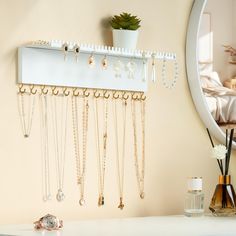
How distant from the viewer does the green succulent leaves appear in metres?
2.04

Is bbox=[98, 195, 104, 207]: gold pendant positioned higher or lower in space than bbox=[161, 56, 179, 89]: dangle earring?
lower

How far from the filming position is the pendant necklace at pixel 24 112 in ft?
6.25

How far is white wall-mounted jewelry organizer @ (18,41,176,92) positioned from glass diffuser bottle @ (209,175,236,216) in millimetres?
377

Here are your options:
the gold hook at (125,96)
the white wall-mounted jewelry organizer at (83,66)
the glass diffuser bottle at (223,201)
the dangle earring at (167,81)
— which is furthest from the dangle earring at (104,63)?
the glass diffuser bottle at (223,201)

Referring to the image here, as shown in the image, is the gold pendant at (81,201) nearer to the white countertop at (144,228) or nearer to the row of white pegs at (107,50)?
the white countertop at (144,228)

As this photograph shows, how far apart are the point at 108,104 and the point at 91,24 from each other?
236 millimetres

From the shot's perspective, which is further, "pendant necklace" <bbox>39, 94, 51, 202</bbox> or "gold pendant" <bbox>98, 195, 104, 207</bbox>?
"gold pendant" <bbox>98, 195, 104, 207</bbox>

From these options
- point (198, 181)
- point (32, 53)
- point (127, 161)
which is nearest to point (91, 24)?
point (32, 53)

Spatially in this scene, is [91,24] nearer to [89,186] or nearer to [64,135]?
[64,135]

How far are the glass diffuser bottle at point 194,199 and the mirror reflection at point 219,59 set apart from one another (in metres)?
0.25

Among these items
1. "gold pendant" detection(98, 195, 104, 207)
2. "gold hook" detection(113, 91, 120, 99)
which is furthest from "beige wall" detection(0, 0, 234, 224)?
"gold hook" detection(113, 91, 120, 99)

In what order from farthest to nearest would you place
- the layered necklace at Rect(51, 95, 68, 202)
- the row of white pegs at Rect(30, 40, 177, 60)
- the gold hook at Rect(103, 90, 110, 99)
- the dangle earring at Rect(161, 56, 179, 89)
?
1. the dangle earring at Rect(161, 56, 179, 89)
2. the gold hook at Rect(103, 90, 110, 99)
3. the layered necklace at Rect(51, 95, 68, 202)
4. the row of white pegs at Rect(30, 40, 177, 60)

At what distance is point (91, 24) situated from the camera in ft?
6.73

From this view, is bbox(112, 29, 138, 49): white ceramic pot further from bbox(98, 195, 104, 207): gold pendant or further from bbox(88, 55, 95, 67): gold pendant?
bbox(98, 195, 104, 207): gold pendant
